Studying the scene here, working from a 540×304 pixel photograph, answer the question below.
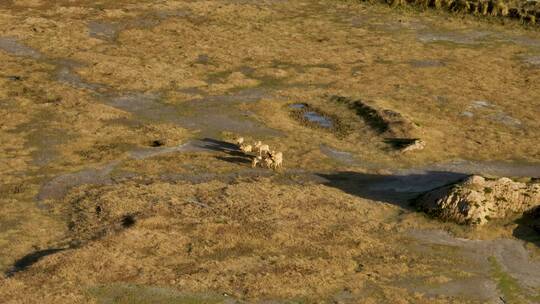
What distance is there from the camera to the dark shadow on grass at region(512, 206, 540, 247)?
3056 centimetres

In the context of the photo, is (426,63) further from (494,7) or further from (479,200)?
(479,200)

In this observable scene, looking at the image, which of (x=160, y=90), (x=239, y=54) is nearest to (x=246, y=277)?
(x=160, y=90)

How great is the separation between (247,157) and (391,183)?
24.8 ft

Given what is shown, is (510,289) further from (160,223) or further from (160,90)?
(160,90)

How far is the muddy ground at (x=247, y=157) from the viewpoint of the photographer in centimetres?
2700

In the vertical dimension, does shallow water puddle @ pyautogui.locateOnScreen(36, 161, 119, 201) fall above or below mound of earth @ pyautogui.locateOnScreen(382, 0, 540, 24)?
below

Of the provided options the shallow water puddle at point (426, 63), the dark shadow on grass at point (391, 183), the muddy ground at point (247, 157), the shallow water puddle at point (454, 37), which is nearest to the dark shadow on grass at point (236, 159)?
the muddy ground at point (247, 157)

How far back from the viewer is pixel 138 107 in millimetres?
44188

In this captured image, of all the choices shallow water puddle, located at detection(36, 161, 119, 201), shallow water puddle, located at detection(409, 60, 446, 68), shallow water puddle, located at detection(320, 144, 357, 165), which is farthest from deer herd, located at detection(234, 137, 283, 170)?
shallow water puddle, located at detection(409, 60, 446, 68)

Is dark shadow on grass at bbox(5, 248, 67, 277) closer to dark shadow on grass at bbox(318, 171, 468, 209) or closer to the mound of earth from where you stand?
dark shadow on grass at bbox(318, 171, 468, 209)

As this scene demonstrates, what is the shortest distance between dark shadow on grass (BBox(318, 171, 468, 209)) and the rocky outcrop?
122 cm

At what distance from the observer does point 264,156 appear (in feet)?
120

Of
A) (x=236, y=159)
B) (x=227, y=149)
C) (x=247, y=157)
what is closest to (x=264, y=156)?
(x=247, y=157)

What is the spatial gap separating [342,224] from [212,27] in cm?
3386
